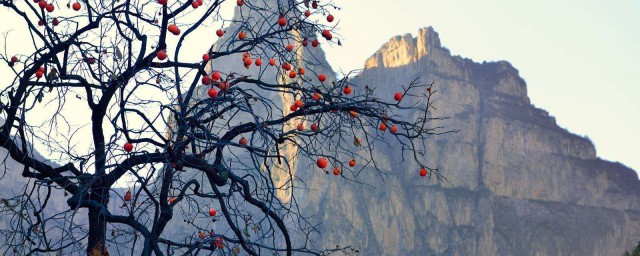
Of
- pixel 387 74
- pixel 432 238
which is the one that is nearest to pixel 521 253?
pixel 432 238

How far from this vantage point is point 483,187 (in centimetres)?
7881

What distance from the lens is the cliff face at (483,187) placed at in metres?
73.8

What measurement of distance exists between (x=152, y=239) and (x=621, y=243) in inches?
3261

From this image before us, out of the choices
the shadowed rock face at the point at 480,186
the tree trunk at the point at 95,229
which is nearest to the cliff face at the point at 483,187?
the shadowed rock face at the point at 480,186

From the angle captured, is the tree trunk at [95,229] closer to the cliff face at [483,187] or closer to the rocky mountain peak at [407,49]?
the cliff face at [483,187]

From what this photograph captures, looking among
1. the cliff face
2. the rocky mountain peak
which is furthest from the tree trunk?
the rocky mountain peak

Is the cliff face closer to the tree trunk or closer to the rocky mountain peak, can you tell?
the rocky mountain peak

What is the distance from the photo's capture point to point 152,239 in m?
3.97

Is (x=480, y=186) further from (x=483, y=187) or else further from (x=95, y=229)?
(x=95, y=229)

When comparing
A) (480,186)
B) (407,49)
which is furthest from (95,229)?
(407,49)

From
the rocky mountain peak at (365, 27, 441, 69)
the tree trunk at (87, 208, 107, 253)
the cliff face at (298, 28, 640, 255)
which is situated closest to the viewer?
the tree trunk at (87, 208, 107, 253)

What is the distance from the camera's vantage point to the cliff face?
7381 centimetres

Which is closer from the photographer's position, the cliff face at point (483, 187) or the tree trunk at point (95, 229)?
the tree trunk at point (95, 229)

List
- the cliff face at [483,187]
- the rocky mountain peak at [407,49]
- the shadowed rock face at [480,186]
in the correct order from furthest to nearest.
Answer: the rocky mountain peak at [407,49], the cliff face at [483,187], the shadowed rock face at [480,186]
